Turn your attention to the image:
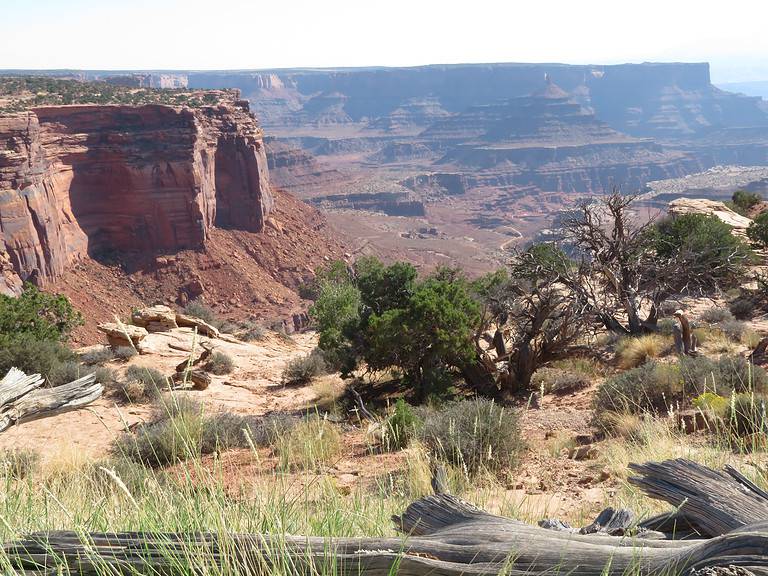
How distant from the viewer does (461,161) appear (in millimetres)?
164375

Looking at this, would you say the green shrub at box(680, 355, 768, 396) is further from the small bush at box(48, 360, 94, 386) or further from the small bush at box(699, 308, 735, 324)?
the small bush at box(48, 360, 94, 386)

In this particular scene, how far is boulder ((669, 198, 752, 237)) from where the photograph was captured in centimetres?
2480

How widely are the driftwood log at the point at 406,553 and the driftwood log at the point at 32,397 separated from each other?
7381mm

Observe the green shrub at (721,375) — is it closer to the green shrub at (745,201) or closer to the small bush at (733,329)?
the small bush at (733,329)

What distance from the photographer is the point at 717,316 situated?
1591cm

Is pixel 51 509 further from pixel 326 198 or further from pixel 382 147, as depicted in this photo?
pixel 382 147

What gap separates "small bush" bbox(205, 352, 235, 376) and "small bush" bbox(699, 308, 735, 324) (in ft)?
43.7

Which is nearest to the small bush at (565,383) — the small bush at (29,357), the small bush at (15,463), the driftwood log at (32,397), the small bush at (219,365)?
the driftwood log at (32,397)

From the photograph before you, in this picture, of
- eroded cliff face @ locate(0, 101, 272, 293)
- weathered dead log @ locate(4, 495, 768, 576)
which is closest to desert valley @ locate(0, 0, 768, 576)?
weathered dead log @ locate(4, 495, 768, 576)

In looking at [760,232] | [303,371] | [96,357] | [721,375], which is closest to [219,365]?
[303,371]

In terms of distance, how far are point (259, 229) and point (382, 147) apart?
141525 mm

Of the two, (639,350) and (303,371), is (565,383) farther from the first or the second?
(303,371)

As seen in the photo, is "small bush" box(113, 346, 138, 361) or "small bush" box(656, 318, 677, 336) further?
"small bush" box(113, 346, 138, 361)

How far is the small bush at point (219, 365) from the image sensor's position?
18.9 meters
